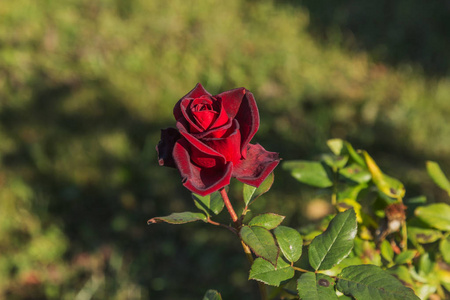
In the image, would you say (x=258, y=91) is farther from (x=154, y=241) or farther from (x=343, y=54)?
(x=154, y=241)

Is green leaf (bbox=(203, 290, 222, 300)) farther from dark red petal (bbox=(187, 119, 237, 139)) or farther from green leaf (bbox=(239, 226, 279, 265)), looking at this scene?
dark red petal (bbox=(187, 119, 237, 139))

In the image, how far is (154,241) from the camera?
96.0 inches

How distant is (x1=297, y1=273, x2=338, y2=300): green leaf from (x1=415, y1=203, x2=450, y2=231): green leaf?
1.06 ft

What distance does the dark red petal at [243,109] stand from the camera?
0.71 metres

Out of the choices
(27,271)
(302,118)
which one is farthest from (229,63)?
(27,271)

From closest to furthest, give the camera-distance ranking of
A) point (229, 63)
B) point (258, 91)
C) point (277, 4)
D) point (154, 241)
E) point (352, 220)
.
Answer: point (352, 220)
point (154, 241)
point (258, 91)
point (229, 63)
point (277, 4)

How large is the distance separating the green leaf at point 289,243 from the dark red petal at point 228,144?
174mm

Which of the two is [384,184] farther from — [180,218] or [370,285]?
[180,218]

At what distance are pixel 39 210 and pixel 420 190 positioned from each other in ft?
6.72

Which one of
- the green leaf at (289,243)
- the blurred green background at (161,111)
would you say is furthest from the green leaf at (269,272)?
the blurred green background at (161,111)

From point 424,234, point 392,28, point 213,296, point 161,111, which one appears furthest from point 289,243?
point 392,28

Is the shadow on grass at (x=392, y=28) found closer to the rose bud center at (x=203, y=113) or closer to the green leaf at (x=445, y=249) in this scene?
the green leaf at (x=445, y=249)

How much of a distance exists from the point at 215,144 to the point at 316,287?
0.27m

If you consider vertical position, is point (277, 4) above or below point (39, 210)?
above
